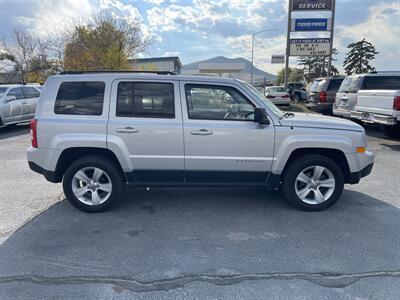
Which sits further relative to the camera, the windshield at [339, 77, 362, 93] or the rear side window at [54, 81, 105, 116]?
the windshield at [339, 77, 362, 93]

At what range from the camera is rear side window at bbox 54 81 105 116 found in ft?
14.1

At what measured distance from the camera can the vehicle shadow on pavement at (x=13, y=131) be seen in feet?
36.8

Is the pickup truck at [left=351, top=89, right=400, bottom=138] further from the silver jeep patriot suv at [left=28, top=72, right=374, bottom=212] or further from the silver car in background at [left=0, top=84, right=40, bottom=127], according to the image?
the silver car in background at [left=0, top=84, right=40, bottom=127]

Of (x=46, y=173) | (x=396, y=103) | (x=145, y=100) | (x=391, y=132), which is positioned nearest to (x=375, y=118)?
(x=396, y=103)

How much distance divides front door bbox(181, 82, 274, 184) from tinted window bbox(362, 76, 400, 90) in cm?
795

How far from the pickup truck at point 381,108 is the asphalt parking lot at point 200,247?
3.85m

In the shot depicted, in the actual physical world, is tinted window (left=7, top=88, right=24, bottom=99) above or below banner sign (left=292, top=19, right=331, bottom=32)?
below

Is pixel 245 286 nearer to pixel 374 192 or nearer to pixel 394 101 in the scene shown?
pixel 374 192

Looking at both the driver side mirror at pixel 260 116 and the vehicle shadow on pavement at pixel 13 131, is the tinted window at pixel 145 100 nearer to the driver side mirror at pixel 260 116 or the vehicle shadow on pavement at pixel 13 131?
the driver side mirror at pixel 260 116

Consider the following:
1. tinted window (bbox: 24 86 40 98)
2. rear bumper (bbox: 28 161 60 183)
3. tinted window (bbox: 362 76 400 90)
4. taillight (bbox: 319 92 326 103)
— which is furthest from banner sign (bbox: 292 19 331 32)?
rear bumper (bbox: 28 161 60 183)

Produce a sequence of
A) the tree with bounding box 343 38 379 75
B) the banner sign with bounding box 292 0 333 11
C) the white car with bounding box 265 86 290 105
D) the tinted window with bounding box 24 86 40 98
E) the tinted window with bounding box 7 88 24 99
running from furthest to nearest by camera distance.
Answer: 1. the tree with bounding box 343 38 379 75
2. the white car with bounding box 265 86 290 105
3. the banner sign with bounding box 292 0 333 11
4. the tinted window with bounding box 24 86 40 98
5. the tinted window with bounding box 7 88 24 99

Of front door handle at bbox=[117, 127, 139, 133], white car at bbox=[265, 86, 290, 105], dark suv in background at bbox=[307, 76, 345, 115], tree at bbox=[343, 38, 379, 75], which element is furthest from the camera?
tree at bbox=[343, 38, 379, 75]

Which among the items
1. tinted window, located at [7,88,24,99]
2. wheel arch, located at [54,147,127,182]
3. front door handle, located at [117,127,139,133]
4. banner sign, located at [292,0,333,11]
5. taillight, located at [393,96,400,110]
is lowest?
wheel arch, located at [54,147,127,182]

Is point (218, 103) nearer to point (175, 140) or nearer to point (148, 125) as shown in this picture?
point (175, 140)
